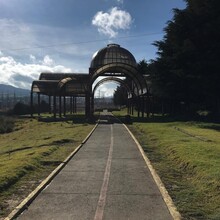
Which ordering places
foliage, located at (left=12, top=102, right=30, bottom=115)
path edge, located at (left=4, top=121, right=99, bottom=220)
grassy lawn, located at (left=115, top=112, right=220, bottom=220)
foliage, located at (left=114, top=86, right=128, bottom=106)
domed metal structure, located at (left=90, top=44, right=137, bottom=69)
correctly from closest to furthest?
path edge, located at (left=4, top=121, right=99, bottom=220) → grassy lawn, located at (left=115, top=112, right=220, bottom=220) → domed metal structure, located at (left=90, top=44, right=137, bottom=69) → foliage, located at (left=12, top=102, right=30, bottom=115) → foliage, located at (left=114, top=86, right=128, bottom=106)

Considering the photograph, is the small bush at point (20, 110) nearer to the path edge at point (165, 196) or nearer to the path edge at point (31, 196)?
the path edge at point (31, 196)

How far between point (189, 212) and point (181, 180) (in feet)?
11.4

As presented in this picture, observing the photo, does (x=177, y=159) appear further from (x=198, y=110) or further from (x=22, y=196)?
(x=198, y=110)

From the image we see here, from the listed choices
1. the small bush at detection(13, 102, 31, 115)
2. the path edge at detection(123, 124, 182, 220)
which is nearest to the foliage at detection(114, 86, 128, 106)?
the small bush at detection(13, 102, 31, 115)

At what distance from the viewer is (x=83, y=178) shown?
1148cm

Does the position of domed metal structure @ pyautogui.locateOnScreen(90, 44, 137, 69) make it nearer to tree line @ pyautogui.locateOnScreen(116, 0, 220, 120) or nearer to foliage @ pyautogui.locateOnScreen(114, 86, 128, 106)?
tree line @ pyautogui.locateOnScreen(116, 0, 220, 120)

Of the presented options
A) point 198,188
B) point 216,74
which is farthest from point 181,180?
point 216,74

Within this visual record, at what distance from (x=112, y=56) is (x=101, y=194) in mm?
56702

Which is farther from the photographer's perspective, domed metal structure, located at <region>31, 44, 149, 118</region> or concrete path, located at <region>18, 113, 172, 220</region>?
domed metal structure, located at <region>31, 44, 149, 118</region>

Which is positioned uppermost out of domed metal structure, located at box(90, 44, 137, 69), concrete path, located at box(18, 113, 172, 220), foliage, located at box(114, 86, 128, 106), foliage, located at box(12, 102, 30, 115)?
domed metal structure, located at box(90, 44, 137, 69)

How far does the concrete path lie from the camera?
304 inches

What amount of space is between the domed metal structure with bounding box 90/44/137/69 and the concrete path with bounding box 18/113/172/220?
51.1 m

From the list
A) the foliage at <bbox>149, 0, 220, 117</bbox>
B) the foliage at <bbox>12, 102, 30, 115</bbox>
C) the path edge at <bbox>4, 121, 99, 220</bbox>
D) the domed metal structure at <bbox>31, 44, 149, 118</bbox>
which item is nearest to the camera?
the path edge at <bbox>4, 121, 99, 220</bbox>

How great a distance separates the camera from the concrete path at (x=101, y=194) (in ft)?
25.3
